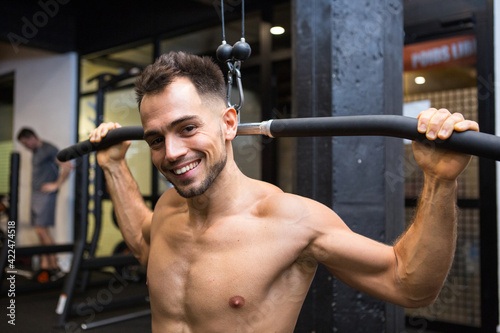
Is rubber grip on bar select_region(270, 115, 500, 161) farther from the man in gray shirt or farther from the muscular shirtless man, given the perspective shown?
the man in gray shirt

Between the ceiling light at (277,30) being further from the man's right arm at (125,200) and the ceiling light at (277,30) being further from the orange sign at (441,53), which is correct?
the man's right arm at (125,200)

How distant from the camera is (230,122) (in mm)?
1228

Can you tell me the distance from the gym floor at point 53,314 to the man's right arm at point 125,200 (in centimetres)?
215

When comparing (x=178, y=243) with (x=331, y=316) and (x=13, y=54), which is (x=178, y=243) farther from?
(x=13, y=54)

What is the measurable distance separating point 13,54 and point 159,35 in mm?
2980

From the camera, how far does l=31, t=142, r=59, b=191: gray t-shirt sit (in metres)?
5.39

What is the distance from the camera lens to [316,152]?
1.68 m

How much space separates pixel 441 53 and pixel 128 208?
2821 mm

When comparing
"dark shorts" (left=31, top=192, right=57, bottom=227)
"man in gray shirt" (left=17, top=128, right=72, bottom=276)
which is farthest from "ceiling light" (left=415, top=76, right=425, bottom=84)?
"dark shorts" (left=31, top=192, right=57, bottom=227)

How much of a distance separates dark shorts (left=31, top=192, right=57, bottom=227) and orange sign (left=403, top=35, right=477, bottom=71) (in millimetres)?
4386

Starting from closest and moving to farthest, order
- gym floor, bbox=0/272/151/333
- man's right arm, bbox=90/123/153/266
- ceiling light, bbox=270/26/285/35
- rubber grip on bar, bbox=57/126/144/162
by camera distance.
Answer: rubber grip on bar, bbox=57/126/144/162 < man's right arm, bbox=90/123/153/266 < gym floor, bbox=0/272/151/333 < ceiling light, bbox=270/26/285/35

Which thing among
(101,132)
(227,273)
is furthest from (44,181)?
(227,273)

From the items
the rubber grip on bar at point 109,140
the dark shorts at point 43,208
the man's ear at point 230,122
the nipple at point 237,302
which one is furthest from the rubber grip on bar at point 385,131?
the dark shorts at point 43,208

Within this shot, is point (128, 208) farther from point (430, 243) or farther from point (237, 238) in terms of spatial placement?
point (430, 243)
